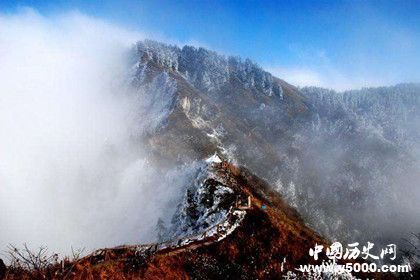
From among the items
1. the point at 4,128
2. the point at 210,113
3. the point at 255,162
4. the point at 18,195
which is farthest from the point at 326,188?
the point at 4,128

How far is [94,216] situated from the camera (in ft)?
299

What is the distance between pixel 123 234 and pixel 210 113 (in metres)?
135

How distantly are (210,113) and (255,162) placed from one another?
114 feet

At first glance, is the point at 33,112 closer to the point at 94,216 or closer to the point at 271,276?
the point at 94,216

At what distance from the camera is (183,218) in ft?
162

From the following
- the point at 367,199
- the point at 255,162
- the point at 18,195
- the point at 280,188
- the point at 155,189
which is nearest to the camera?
the point at 155,189

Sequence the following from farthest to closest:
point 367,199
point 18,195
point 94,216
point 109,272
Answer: point 367,199 < point 18,195 < point 94,216 < point 109,272

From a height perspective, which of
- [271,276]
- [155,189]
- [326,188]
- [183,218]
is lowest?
→ [271,276]

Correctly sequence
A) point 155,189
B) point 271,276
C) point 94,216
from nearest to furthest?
point 271,276 < point 155,189 < point 94,216

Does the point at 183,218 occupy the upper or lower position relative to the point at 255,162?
lower

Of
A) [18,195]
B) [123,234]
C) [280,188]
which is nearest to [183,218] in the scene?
[123,234]

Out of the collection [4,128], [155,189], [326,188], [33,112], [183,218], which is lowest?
[183,218]

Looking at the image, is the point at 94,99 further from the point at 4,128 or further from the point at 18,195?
the point at 18,195

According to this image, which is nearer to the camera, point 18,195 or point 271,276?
point 271,276
